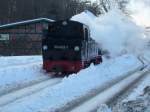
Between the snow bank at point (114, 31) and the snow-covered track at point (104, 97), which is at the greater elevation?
the snow bank at point (114, 31)

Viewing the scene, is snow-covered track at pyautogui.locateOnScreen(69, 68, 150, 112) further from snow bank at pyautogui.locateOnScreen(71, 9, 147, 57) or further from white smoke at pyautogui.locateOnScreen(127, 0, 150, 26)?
white smoke at pyautogui.locateOnScreen(127, 0, 150, 26)

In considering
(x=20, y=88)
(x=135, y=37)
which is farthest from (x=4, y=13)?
(x=20, y=88)

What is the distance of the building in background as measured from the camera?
186 feet

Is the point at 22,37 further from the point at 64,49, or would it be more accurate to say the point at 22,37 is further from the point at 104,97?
the point at 104,97

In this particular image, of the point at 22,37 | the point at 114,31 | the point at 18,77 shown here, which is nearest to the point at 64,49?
the point at 18,77

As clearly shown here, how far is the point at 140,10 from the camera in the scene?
42.2 metres

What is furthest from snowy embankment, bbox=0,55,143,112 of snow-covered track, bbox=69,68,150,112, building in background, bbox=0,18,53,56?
building in background, bbox=0,18,53,56

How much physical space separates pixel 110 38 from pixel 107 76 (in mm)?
12096

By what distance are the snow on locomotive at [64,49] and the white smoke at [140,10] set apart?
1505 centimetres

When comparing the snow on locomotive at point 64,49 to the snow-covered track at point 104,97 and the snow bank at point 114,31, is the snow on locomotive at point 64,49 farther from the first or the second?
the snow bank at point 114,31

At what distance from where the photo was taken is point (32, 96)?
1675 cm

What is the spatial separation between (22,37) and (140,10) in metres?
18.7

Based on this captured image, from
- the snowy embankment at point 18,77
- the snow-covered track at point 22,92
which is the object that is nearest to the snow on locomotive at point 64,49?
the snowy embankment at point 18,77

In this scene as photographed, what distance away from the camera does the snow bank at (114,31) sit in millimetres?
36469
